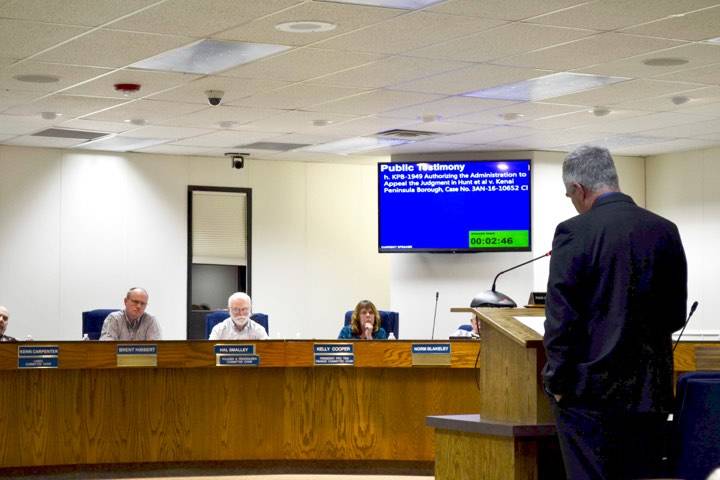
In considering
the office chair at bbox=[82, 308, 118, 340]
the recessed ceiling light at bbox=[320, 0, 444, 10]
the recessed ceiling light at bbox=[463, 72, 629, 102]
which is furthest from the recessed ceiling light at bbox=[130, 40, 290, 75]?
the office chair at bbox=[82, 308, 118, 340]

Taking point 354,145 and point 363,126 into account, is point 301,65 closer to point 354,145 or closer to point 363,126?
point 363,126

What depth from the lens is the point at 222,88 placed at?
8.67 metres

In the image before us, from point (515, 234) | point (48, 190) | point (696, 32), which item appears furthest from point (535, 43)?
point (48, 190)

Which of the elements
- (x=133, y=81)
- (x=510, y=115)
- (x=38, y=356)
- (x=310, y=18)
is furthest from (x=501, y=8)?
(x=38, y=356)

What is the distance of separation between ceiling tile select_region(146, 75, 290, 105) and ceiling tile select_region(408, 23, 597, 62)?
4.81ft

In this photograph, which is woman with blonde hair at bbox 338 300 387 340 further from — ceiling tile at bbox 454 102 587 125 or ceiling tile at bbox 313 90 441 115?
ceiling tile at bbox 454 102 587 125

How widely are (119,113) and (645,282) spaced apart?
708cm

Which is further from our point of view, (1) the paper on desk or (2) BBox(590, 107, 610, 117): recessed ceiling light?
(2) BBox(590, 107, 610, 117): recessed ceiling light

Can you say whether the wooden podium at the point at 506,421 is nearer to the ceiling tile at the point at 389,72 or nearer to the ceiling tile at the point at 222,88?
the ceiling tile at the point at 389,72

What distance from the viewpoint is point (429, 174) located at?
1222 centimetres

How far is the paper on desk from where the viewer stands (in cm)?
395

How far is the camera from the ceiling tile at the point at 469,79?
8000 mm

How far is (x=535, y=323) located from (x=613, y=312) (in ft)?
2.13

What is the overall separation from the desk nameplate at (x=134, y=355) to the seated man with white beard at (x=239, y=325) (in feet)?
4.85
